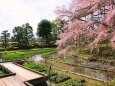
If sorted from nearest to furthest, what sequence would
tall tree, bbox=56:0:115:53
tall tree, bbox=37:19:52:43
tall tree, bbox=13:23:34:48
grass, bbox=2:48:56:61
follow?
1. tall tree, bbox=56:0:115:53
2. grass, bbox=2:48:56:61
3. tall tree, bbox=13:23:34:48
4. tall tree, bbox=37:19:52:43

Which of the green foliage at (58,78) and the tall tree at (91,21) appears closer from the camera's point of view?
the tall tree at (91,21)

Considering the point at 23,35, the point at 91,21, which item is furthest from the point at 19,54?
the point at 91,21

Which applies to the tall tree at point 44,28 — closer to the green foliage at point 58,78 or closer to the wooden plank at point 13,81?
the green foliage at point 58,78

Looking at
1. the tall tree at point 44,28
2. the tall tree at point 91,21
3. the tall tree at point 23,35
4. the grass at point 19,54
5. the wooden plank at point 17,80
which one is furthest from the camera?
the tall tree at point 44,28

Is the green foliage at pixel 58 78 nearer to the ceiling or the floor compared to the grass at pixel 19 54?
nearer to the floor

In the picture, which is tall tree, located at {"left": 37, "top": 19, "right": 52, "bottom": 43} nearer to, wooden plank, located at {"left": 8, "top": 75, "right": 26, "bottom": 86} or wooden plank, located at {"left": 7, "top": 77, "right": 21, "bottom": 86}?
wooden plank, located at {"left": 8, "top": 75, "right": 26, "bottom": 86}

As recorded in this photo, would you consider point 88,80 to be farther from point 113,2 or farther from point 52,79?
point 113,2

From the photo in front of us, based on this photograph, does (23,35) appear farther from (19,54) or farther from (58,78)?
(58,78)

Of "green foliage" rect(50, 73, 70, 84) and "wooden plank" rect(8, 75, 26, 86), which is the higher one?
"wooden plank" rect(8, 75, 26, 86)

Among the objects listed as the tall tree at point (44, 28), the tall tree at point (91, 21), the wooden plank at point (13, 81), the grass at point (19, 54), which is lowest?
the wooden plank at point (13, 81)

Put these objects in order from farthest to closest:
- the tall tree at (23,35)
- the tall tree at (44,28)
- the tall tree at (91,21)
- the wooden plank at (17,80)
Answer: the tall tree at (44,28) < the tall tree at (23,35) < the wooden plank at (17,80) < the tall tree at (91,21)

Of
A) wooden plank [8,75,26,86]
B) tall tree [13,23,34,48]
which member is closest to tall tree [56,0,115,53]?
wooden plank [8,75,26,86]

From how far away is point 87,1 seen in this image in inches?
400

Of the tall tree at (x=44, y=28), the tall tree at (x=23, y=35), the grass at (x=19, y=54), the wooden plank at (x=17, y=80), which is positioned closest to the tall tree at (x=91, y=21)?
the wooden plank at (x=17, y=80)
